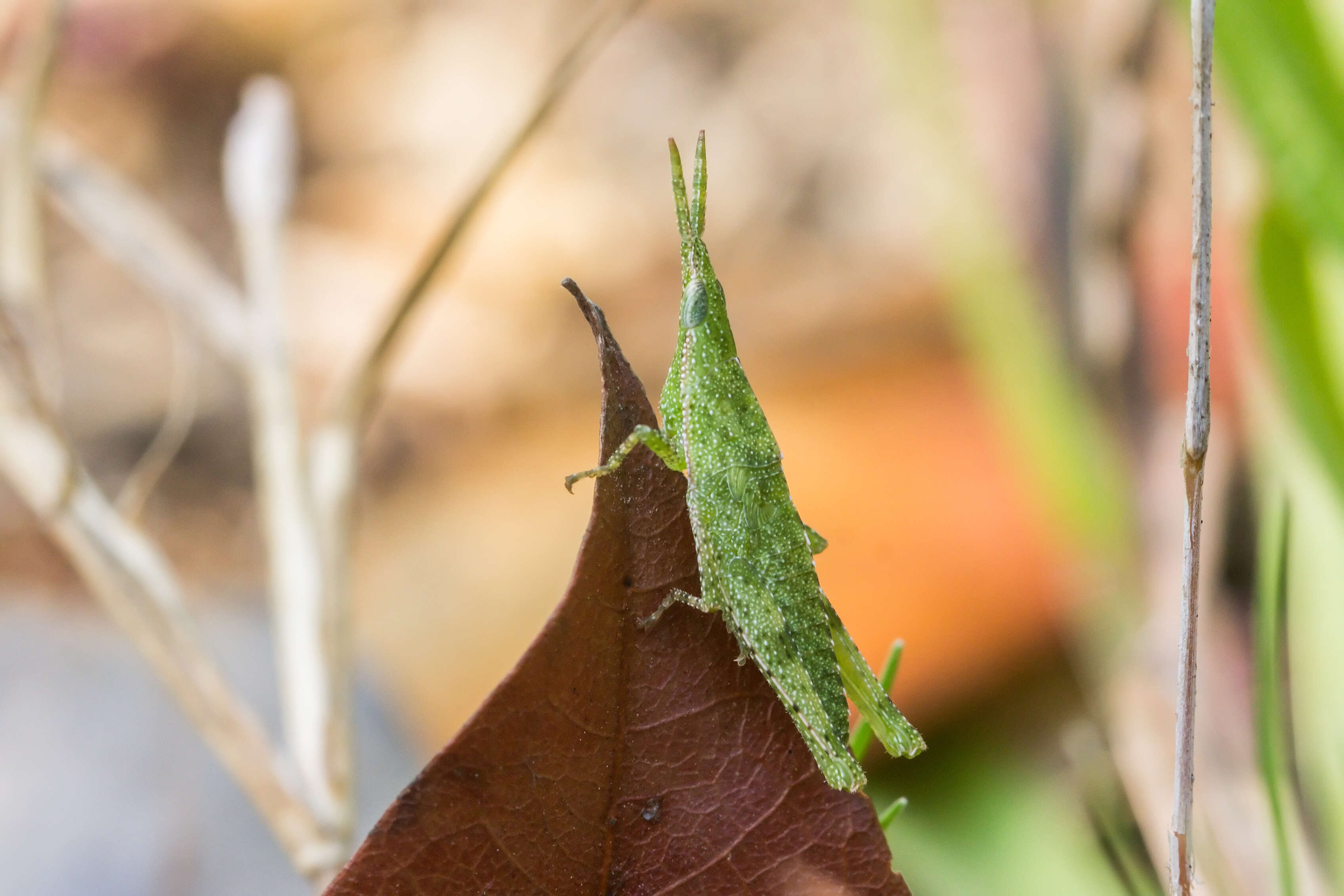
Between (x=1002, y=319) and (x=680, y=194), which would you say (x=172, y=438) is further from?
(x=1002, y=319)

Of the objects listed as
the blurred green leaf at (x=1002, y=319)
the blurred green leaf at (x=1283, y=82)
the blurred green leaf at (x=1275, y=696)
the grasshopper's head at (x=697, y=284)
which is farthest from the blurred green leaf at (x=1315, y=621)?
the grasshopper's head at (x=697, y=284)

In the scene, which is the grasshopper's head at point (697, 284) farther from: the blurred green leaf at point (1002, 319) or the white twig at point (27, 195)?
the blurred green leaf at point (1002, 319)

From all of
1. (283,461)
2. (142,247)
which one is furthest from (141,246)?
(283,461)

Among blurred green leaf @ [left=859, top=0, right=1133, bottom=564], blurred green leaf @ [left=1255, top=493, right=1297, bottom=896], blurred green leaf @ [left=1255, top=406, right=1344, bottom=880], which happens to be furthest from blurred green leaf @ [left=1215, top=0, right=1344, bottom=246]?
blurred green leaf @ [left=859, top=0, right=1133, bottom=564]

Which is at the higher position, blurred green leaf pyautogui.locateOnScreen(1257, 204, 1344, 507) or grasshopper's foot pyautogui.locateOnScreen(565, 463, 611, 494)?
grasshopper's foot pyautogui.locateOnScreen(565, 463, 611, 494)

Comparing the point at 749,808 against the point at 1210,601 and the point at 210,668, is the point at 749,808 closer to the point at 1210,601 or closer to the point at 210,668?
the point at 210,668

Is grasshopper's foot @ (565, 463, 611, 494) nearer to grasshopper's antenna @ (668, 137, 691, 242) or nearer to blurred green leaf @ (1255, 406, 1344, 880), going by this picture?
grasshopper's antenna @ (668, 137, 691, 242)

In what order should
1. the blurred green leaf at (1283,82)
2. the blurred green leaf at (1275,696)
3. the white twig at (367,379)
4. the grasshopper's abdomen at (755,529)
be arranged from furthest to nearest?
1. the blurred green leaf at (1283,82)
2. the white twig at (367,379)
3. the grasshopper's abdomen at (755,529)
4. the blurred green leaf at (1275,696)
